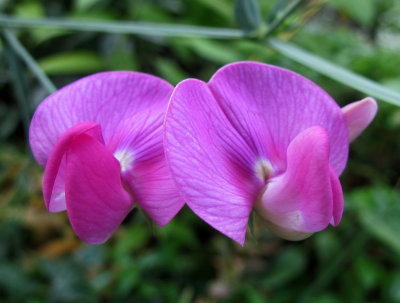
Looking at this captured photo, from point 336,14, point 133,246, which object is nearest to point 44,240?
point 133,246

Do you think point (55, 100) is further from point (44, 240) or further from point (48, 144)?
point (44, 240)

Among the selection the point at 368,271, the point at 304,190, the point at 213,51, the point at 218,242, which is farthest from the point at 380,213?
the point at 304,190

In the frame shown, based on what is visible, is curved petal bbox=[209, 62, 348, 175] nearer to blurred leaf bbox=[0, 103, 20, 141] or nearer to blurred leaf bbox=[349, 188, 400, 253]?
blurred leaf bbox=[349, 188, 400, 253]

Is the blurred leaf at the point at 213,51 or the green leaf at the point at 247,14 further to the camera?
the blurred leaf at the point at 213,51

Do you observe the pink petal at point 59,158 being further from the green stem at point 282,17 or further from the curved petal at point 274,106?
the green stem at point 282,17

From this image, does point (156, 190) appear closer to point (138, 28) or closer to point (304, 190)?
point (304, 190)

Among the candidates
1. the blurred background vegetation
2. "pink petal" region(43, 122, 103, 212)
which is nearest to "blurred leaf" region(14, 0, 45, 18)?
the blurred background vegetation

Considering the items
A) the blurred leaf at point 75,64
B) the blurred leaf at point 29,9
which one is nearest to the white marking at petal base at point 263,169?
the blurred leaf at point 75,64
